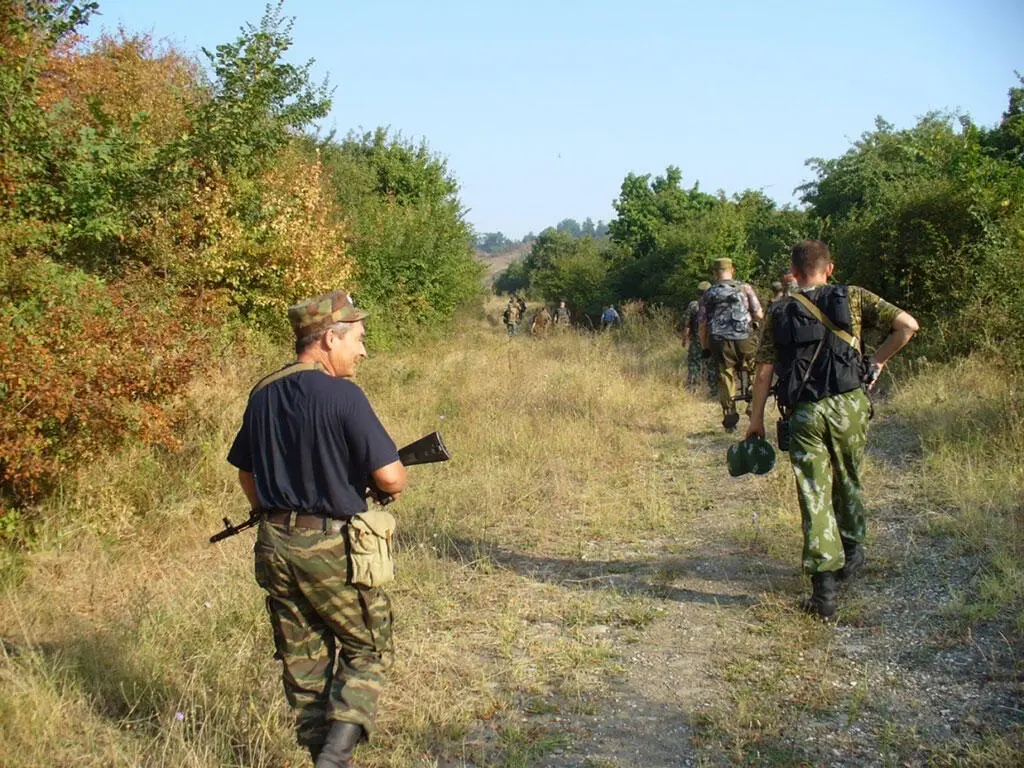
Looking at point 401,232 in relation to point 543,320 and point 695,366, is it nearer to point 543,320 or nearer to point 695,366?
point 543,320

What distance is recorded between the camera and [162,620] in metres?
4.45

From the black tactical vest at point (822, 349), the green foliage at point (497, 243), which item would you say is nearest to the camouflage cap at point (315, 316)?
the black tactical vest at point (822, 349)

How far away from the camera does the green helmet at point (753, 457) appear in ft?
16.0

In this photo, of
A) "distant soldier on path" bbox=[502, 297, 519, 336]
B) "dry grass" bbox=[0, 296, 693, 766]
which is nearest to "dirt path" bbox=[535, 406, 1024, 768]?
"dry grass" bbox=[0, 296, 693, 766]

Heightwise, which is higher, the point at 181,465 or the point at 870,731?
the point at 181,465

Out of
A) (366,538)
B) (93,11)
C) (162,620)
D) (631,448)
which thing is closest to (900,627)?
(366,538)

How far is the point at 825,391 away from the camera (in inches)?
175

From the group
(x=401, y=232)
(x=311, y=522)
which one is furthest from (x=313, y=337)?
(x=401, y=232)

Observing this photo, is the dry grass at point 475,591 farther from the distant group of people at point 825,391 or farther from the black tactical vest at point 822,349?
the black tactical vest at point 822,349

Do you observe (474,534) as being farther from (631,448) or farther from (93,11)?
(93,11)

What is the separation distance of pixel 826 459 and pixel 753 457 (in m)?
0.48

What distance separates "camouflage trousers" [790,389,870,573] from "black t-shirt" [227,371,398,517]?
245 cm

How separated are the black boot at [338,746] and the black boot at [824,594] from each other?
8.38ft

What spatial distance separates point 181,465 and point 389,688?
414 centimetres
